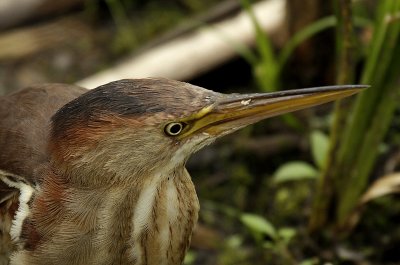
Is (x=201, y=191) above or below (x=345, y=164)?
above

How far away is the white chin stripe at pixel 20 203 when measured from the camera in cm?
256

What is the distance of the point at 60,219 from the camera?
2.49m

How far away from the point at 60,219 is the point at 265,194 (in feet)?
4.79

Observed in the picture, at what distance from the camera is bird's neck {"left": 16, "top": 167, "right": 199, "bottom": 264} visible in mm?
2410

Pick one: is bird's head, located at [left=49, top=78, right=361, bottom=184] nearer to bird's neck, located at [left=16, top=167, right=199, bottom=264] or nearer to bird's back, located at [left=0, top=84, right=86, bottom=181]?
bird's neck, located at [left=16, top=167, right=199, bottom=264]

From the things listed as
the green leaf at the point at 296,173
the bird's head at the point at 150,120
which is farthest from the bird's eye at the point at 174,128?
the green leaf at the point at 296,173

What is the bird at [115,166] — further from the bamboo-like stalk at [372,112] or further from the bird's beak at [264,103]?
the bamboo-like stalk at [372,112]

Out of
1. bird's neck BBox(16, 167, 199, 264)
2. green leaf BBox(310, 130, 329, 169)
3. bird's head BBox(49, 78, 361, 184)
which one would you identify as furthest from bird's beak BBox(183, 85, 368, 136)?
green leaf BBox(310, 130, 329, 169)

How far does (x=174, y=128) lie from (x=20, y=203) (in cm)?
64

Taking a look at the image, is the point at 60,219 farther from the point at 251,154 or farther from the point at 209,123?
the point at 251,154

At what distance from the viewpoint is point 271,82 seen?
143 inches

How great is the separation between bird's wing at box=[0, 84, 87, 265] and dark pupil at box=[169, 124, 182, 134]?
48 cm

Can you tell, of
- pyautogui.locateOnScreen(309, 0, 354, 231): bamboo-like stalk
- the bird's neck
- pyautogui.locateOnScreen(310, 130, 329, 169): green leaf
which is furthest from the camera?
pyautogui.locateOnScreen(310, 130, 329, 169): green leaf

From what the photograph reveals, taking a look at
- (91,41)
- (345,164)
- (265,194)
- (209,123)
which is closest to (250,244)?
(265,194)
